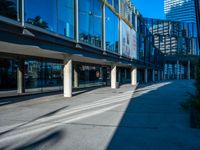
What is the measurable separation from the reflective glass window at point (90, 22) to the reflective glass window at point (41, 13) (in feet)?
14.6

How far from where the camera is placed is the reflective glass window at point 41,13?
14531 mm

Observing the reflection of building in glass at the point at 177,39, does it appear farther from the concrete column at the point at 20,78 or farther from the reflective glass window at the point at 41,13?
the reflective glass window at the point at 41,13

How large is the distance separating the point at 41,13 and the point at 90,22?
8.47 meters

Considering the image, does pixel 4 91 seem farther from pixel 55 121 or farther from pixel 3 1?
pixel 55 121

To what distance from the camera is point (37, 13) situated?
50.6ft

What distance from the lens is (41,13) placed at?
15961 millimetres

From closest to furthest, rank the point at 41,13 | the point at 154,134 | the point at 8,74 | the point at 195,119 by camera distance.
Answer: the point at 154,134 < the point at 195,119 < the point at 41,13 < the point at 8,74

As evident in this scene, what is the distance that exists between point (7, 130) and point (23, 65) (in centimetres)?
1449

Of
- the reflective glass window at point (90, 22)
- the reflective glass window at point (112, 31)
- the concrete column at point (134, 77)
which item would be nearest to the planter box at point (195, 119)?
the reflective glass window at point (90, 22)

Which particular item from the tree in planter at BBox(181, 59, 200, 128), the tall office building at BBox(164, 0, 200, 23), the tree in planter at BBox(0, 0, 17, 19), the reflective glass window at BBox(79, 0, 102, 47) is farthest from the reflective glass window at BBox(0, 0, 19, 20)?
the reflective glass window at BBox(79, 0, 102, 47)

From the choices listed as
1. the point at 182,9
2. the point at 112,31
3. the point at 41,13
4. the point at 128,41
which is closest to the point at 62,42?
the point at 41,13

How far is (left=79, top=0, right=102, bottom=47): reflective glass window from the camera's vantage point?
22.0 meters

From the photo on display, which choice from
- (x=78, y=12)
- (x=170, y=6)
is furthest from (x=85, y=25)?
(x=170, y=6)

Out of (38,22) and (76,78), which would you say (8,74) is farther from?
(76,78)
